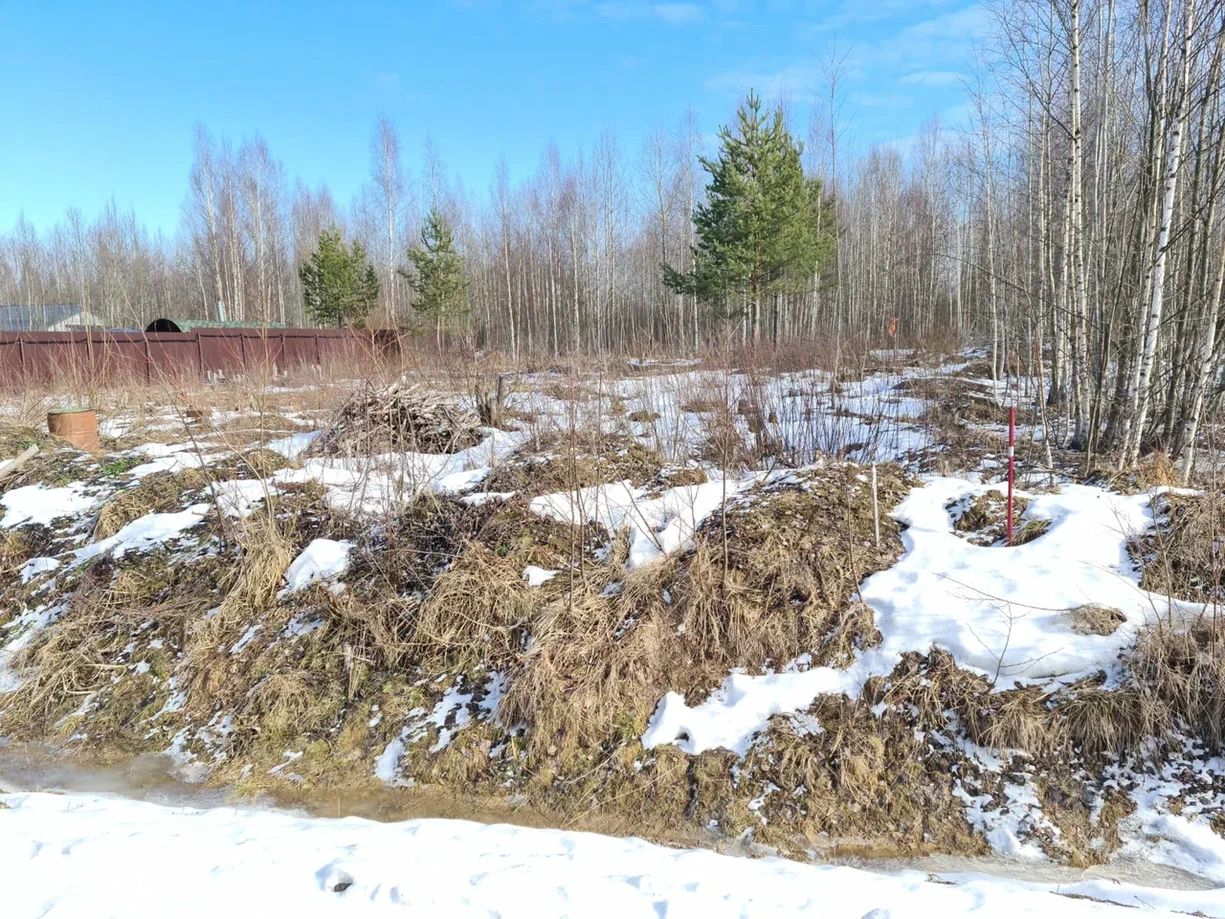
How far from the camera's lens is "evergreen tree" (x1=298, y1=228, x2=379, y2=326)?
87.5 feet

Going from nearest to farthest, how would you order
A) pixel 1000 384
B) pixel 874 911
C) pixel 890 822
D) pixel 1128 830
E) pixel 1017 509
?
1. pixel 874 911
2. pixel 1128 830
3. pixel 890 822
4. pixel 1017 509
5. pixel 1000 384

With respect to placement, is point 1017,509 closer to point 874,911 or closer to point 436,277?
point 874,911

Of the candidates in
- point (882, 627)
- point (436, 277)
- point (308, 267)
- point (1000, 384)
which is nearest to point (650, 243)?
point (436, 277)

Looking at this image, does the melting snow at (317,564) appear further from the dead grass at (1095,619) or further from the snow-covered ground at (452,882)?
the dead grass at (1095,619)

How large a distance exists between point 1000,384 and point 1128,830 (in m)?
11.3

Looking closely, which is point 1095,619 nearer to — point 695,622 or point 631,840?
point 695,622

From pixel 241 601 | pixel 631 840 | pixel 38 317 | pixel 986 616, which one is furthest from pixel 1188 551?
pixel 38 317

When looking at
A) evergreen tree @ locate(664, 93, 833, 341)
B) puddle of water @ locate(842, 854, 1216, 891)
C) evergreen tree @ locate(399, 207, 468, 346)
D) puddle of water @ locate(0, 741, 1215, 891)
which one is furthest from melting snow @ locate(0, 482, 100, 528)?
evergreen tree @ locate(399, 207, 468, 346)

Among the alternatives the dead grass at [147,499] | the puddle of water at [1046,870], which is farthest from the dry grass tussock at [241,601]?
the puddle of water at [1046,870]

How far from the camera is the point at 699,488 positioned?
5.72 m

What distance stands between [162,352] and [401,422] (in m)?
13.0

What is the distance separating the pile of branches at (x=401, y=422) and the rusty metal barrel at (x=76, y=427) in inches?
130

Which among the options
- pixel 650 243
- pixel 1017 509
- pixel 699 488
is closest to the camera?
pixel 1017 509

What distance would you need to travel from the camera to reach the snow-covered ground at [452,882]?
8.00 ft
